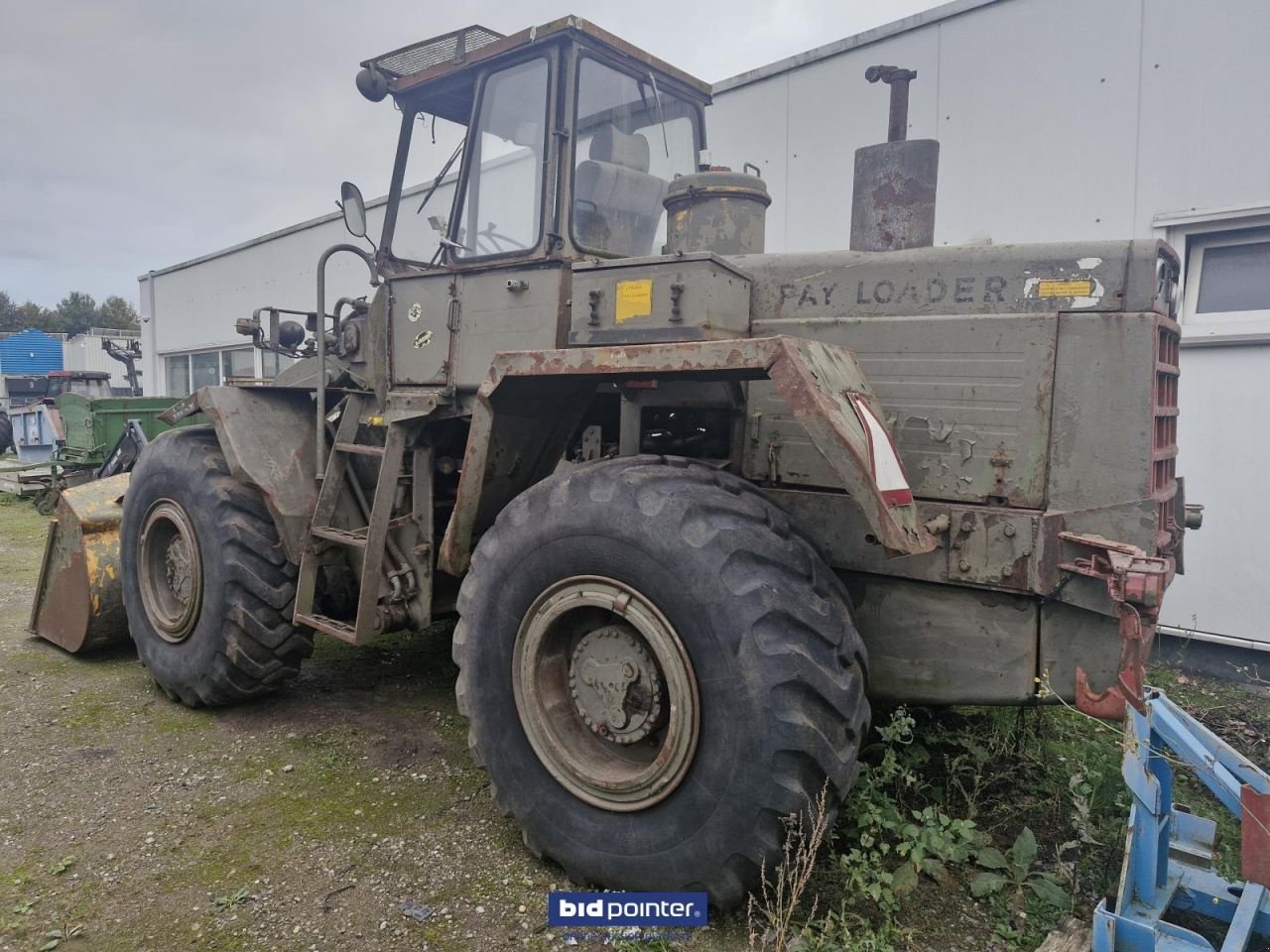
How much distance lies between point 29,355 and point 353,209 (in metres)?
45.6

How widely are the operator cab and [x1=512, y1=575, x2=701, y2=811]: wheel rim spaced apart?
150 centimetres

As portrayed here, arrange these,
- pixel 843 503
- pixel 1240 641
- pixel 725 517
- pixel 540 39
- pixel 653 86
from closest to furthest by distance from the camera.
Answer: pixel 725 517 → pixel 843 503 → pixel 540 39 → pixel 653 86 → pixel 1240 641

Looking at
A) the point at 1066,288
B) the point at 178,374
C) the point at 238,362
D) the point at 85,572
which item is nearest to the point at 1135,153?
the point at 1066,288

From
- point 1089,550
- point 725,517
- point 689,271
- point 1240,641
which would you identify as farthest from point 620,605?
point 1240,641

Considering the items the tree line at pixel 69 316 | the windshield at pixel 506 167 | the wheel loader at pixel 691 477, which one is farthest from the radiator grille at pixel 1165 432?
the tree line at pixel 69 316

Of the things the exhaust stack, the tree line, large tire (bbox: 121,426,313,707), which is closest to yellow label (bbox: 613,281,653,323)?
the exhaust stack

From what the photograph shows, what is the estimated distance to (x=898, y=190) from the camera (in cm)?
332

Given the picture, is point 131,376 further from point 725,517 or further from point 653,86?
point 725,517

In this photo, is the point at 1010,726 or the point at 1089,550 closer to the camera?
the point at 1089,550

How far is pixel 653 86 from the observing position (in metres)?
3.90

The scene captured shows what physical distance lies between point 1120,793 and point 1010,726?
0.53m

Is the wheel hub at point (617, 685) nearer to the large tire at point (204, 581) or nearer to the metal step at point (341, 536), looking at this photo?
the metal step at point (341, 536)

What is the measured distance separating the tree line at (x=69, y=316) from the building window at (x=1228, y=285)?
76027 mm

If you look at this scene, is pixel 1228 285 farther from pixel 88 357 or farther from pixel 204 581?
pixel 88 357
